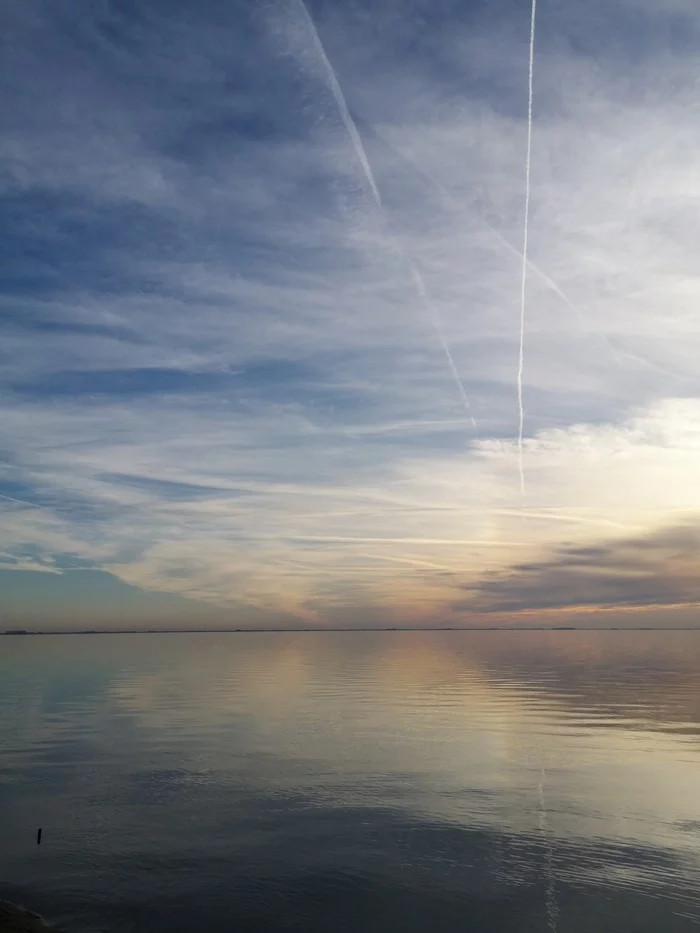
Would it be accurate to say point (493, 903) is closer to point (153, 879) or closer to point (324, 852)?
point (324, 852)

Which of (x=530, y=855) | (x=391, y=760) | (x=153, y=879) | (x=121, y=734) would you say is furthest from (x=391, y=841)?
(x=121, y=734)

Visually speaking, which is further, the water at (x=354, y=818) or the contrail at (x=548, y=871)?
the water at (x=354, y=818)

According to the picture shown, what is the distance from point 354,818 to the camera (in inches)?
1267

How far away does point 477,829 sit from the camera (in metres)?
30.7

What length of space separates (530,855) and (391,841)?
5.53 m

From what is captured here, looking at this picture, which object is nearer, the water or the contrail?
the contrail

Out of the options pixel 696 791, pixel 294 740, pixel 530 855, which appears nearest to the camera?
pixel 530 855

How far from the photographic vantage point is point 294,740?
5153 centimetres

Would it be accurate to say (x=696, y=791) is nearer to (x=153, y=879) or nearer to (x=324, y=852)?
(x=324, y=852)

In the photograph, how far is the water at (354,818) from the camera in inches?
909

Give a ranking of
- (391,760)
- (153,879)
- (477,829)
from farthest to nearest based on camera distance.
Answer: (391,760), (477,829), (153,879)

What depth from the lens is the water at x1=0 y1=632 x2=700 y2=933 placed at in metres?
23.1

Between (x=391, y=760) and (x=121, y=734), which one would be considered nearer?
(x=391, y=760)

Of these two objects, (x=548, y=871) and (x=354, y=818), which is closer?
(x=548, y=871)
